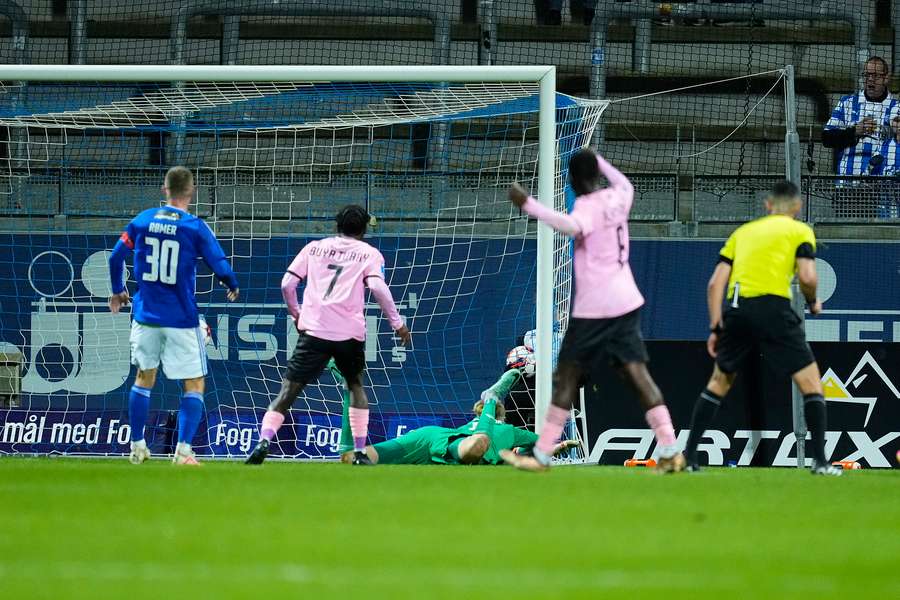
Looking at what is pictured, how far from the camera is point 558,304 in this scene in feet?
39.3

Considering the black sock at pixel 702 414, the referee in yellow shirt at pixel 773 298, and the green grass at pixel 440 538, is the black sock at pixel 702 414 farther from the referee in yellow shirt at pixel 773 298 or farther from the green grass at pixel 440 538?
the green grass at pixel 440 538

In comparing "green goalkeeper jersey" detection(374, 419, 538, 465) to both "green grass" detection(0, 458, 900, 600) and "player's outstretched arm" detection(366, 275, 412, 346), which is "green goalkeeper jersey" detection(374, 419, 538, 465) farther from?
"green grass" detection(0, 458, 900, 600)

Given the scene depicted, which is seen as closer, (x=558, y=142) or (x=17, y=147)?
(x=558, y=142)

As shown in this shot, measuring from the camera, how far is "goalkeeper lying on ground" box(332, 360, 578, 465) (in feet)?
34.8

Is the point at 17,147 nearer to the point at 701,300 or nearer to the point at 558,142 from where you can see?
the point at 558,142

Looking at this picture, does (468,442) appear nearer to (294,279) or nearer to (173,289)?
(294,279)

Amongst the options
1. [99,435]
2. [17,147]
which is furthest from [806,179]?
[17,147]

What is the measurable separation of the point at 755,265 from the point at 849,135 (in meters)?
8.01

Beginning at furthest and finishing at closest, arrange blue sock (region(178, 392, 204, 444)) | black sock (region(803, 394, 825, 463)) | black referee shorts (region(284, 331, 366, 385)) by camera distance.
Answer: black referee shorts (region(284, 331, 366, 385)) → blue sock (region(178, 392, 204, 444)) → black sock (region(803, 394, 825, 463))

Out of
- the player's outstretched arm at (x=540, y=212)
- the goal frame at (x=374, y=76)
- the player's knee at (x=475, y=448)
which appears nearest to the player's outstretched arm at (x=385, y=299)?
the player's knee at (x=475, y=448)

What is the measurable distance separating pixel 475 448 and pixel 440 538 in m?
5.80

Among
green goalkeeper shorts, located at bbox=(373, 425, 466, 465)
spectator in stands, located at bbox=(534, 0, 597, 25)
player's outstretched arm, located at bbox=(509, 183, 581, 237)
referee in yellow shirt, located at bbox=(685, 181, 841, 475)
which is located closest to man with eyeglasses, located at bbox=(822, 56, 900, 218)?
spectator in stands, located at bbox=(534, 0, 597, 25)

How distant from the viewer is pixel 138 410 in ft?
31.2

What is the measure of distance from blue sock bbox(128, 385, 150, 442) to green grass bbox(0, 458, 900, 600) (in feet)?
5.46
